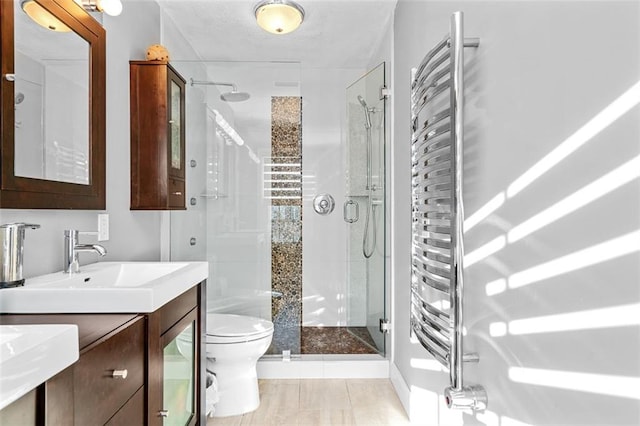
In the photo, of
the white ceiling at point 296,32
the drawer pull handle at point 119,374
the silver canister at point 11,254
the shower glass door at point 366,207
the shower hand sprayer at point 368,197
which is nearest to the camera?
the drawer pull handle at point 119,374

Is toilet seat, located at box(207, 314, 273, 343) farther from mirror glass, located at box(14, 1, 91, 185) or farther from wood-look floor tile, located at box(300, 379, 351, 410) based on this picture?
mirror glass, located at box(14, 1, 91, 185)

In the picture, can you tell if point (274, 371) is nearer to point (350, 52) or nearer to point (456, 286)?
point (456, 286)

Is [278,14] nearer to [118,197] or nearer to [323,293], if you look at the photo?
[118,197]

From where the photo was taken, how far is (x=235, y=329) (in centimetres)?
234

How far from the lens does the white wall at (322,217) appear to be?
3682 millimetres

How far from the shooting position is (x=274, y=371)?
109 inches

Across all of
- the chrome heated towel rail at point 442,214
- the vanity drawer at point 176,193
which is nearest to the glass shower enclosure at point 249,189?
the vanity drawer at point 176,193

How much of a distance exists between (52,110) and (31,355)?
1.22 metres

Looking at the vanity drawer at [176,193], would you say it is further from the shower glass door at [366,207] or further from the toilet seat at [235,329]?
the shower glass door at [366,207]

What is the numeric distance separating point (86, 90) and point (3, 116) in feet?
1.82

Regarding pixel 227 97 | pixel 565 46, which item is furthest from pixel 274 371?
pixel 565 46

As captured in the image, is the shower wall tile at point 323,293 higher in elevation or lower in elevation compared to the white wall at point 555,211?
lower

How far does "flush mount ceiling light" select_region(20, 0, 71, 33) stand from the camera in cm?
142

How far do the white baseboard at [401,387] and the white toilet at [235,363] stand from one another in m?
0.85
